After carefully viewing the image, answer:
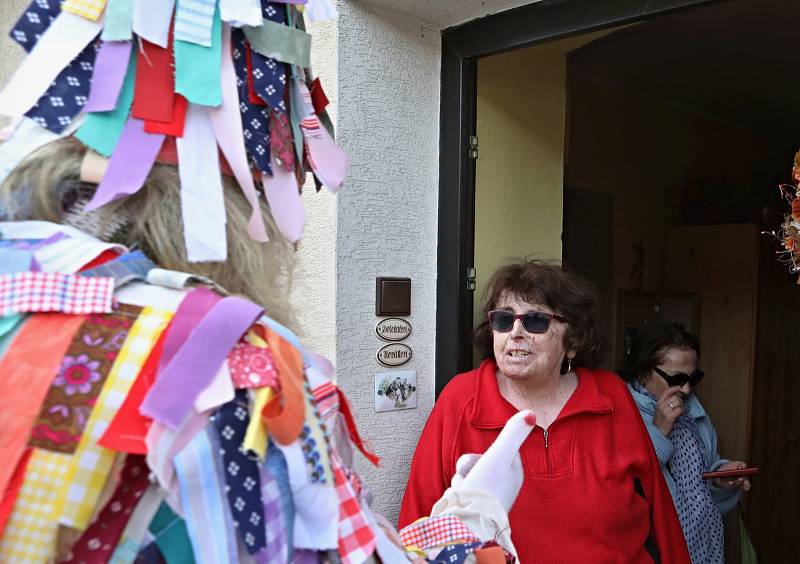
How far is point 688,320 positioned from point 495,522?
3.74 m

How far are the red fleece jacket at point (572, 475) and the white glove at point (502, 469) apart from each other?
104 cm

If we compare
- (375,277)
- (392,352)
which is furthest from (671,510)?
(375,277)

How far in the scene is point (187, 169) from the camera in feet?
3.18

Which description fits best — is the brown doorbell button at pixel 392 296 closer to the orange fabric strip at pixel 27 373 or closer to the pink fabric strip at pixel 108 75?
the pink fabric strip at pixel 108 75

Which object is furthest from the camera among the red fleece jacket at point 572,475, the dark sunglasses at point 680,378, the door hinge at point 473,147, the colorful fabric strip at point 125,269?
the dark sunglasses at point 680,378

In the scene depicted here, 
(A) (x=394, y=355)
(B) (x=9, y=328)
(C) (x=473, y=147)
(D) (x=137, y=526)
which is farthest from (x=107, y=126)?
(C) (x=473, y=147)

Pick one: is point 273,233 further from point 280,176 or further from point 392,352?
point 392,352

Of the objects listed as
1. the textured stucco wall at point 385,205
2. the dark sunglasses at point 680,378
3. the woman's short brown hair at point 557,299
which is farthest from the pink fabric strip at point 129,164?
the dark sunglasses at point 680,378

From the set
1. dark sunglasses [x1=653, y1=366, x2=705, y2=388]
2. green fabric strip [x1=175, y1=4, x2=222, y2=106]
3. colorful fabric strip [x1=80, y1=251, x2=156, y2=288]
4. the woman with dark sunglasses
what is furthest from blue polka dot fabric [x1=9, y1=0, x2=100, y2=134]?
dark sunglasses [x1=653, y1=366, x2=705, y2=388]

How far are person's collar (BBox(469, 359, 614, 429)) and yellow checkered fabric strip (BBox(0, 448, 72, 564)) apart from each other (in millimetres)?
1721

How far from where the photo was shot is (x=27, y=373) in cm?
79

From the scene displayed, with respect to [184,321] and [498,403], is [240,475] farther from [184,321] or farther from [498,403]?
[498,403]

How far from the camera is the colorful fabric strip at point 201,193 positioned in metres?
0.95

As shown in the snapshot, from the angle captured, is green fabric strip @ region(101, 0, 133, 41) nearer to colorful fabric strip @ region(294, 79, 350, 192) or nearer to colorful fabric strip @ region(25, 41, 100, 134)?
colorful fabric strip @ region(25, 41, 100, 134)
